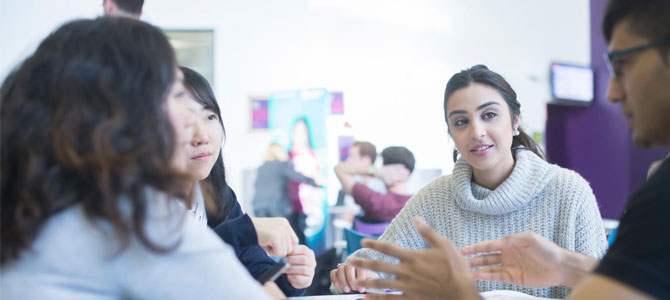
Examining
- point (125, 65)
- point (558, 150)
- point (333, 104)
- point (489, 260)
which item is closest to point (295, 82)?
point (333, 104)

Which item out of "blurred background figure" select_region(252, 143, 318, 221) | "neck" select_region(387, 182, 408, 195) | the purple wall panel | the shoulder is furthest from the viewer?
the purple wall panel

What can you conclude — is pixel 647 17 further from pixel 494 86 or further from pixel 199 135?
pixel 199 135

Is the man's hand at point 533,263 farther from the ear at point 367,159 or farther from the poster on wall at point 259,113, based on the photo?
the poster on wall at point 259,113

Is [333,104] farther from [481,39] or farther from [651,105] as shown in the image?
[651,105]

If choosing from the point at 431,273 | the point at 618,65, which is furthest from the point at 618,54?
the point at 431,273

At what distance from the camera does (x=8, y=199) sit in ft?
2.66

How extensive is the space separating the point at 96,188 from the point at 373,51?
226 inches

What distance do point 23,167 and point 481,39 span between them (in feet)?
21.3

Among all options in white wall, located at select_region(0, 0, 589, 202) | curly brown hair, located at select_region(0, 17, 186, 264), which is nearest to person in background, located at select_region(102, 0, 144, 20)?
curly brown hair, located at select_region(0, 17, 186, 264)

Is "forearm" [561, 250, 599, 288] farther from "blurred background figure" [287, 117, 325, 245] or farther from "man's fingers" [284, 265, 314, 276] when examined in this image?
"blurred background figure" [287, 117, 325, 245]

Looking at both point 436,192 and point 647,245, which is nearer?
point 647,245

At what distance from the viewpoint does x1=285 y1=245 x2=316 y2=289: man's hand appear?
1.45 m

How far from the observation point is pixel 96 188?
2.52 ft

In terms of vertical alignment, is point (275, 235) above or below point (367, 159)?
above
